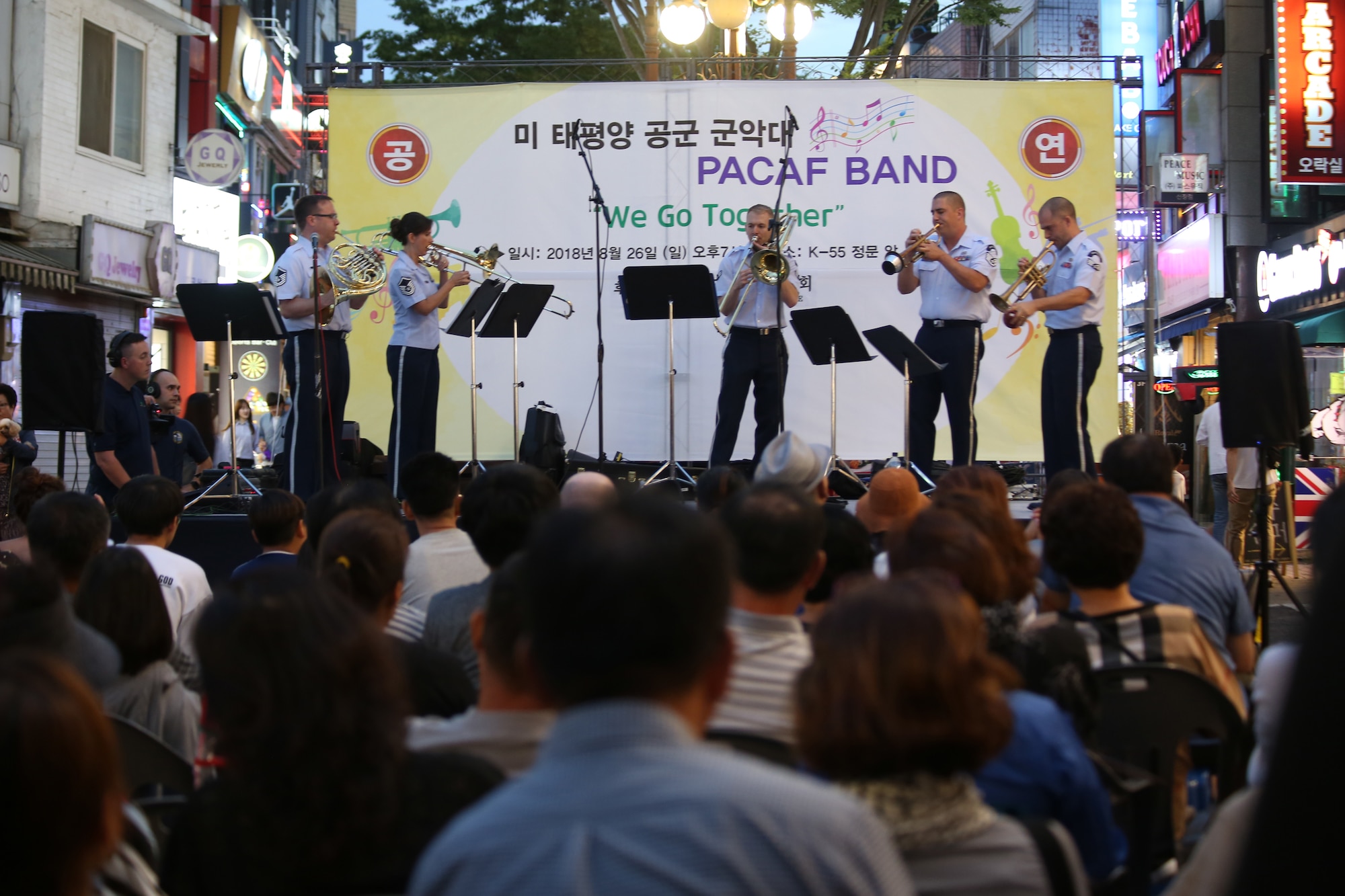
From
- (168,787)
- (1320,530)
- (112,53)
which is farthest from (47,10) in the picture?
(1320,530)

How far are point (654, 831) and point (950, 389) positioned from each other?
7662mm

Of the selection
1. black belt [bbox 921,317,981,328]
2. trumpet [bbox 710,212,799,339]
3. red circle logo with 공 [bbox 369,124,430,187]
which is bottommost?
black belt [bbox 921,317,981,328]

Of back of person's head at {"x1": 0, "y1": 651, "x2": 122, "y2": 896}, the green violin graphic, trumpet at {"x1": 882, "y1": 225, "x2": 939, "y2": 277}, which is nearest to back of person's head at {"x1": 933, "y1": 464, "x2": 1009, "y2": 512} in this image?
back of person's head at {"x1": 0, "y1": 651, "x2": 122, "y2": 896}

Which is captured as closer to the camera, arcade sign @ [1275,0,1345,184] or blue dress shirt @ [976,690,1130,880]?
blue dress shirt @ [976,690,1130,880]

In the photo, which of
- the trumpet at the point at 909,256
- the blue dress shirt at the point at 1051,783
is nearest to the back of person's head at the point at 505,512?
the blue dress shirt at the point at 1051,783

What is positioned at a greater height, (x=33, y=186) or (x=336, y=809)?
(x=33, y=186)

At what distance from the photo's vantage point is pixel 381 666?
5.55 feet

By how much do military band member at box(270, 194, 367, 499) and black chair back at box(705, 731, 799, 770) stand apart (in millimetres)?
6006

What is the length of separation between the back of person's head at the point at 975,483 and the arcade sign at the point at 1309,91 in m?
13.5

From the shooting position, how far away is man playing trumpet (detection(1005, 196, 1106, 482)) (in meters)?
7.90

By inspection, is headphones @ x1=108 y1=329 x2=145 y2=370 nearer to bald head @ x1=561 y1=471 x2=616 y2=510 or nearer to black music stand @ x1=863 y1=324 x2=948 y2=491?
bald head @ x1=561 y1=471 x2=616 y2=510

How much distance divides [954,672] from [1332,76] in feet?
56.0

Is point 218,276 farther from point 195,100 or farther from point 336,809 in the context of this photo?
point 336,809

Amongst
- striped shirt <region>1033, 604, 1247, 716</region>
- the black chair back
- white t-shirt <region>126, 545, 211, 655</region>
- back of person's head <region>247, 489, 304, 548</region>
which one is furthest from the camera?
back of person's head <region>247, 489, 304, 548</region>
